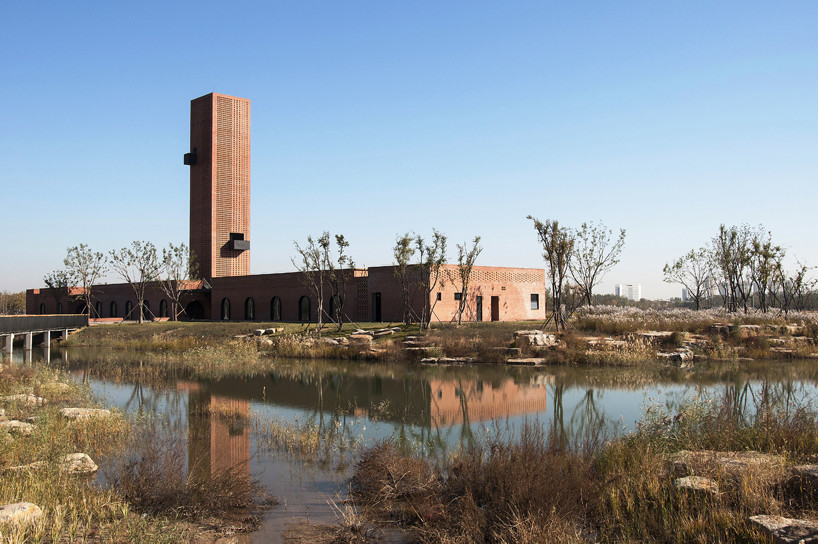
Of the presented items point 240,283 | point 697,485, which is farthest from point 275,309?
point 697,485

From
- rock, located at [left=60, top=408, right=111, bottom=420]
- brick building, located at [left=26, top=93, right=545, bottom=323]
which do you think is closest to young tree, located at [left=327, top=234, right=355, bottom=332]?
brick building, located at [left=26, top=93, right=545, bottom=323]

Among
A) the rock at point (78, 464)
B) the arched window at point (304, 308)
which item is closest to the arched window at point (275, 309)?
the arched window at point (304, 308)

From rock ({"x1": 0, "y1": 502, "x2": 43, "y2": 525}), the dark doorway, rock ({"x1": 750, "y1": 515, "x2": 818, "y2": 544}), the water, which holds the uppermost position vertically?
the dark doorway

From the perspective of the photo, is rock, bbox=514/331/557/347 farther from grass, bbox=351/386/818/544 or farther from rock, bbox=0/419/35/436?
rock, bbox=0/419/35/436

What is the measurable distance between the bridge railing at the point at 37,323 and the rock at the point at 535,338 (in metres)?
23.4

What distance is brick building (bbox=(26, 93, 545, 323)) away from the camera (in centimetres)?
3569

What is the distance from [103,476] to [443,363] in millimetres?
16634

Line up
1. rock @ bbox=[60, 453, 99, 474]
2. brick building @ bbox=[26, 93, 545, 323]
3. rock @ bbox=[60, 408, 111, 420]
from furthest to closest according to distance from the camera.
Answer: brick building @ bbox=[26, 93, 545, 323] < rock @ bbox=[60, 408, 111, 420] < rock @ bbox=[60, 453, 99, 474]

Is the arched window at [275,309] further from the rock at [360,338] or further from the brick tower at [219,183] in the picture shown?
the rock at [360,338]

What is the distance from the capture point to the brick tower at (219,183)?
48.8 m

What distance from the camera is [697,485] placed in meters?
6.12

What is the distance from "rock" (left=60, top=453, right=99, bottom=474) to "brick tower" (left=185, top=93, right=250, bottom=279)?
1649 inches

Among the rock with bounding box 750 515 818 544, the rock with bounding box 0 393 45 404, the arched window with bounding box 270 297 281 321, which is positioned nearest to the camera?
the rock with bounding box 750 515 818 544

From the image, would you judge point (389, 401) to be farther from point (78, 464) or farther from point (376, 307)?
point (376, 307)
